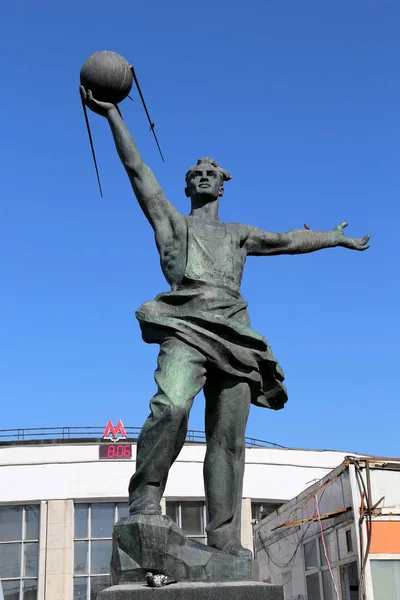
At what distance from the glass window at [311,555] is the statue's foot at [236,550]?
1067cm

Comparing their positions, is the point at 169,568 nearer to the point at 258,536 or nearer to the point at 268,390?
the point at 268,390

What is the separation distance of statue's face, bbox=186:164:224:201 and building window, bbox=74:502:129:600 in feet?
108

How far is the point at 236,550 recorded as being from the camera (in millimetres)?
5664

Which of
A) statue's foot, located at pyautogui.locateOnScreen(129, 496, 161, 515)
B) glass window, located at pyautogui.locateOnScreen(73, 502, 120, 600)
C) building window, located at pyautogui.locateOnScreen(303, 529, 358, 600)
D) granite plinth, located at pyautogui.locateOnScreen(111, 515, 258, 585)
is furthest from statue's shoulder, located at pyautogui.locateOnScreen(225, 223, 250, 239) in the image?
glass window, located at pyautogui.locateOnScreen(73, 502, 120, 600)

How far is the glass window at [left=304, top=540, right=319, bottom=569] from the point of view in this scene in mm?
15812

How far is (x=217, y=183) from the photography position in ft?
22.8

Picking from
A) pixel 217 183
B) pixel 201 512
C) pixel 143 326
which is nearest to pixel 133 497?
pixel 143 326

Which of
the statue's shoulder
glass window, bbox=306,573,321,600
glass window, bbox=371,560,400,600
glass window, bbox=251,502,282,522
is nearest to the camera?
the statue's shoulder

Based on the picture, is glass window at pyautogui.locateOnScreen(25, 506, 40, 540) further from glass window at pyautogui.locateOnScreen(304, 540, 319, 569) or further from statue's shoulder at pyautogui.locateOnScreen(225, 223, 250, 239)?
statue's shoulder at pyautogui.locateOnScreen(225, 223, 250, 239)

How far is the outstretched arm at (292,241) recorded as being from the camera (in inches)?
271

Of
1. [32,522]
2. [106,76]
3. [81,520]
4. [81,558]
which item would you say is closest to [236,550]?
[106,76]

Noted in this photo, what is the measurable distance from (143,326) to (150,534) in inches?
63.2

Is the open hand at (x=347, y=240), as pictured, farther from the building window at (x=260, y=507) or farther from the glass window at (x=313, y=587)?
the building window at (x=260, y=507)

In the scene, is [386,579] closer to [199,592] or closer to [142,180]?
[199,592]
